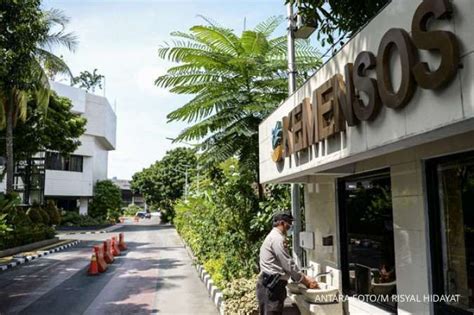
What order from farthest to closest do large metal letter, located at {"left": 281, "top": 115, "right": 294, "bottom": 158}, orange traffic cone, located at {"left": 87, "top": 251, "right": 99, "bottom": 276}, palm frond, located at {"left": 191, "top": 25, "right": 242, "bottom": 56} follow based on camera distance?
orange traffic cone, located at {"left": 87, "top": 251, "right": 99, "bottom": 276} → palm frond, located at {"left": 191, "top": 25, "right": 242, "bottom": 56} → large metal letter, located at {"left": 281, "top": 115, "right": 294, "bottom": 158}

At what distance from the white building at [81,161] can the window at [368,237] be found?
38.3m

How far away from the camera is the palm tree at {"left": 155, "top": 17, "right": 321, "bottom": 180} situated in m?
8.70

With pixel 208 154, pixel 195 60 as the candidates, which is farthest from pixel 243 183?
pixel 195 60

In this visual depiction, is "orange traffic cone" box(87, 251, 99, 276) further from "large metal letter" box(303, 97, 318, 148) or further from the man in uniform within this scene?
"large metal letter" box(303, 97, 318, 148)

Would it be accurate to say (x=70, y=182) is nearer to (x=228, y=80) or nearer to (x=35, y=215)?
(x=35, y=215)

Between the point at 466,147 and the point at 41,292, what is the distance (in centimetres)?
1013

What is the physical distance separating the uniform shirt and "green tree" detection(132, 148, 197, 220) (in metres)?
42.8

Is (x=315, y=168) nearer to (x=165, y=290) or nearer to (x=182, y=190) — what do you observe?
(x=165, y=290)

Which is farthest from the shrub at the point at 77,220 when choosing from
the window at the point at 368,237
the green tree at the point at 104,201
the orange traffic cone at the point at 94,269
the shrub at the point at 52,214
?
the window at the point at 368,237

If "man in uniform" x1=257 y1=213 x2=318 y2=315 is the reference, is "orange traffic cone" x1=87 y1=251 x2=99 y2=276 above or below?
below

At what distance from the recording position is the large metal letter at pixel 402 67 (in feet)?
10.1

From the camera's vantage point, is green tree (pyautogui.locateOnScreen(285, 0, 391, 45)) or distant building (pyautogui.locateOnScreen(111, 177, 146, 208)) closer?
green tree (pyautogui.locateOnScreen(285, 0, 391, 45))

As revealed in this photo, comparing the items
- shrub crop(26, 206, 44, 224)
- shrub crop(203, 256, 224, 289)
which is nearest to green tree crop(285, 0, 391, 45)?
shrub crop(203, 256, 224, 289)

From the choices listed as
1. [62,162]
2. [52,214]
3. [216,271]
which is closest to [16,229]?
[52,214]
